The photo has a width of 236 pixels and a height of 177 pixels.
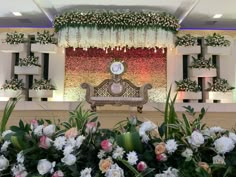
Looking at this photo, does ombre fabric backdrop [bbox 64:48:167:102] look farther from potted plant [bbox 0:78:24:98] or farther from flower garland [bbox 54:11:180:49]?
potted plant [bbox 0:78:24:98]

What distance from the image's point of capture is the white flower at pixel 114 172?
109cm

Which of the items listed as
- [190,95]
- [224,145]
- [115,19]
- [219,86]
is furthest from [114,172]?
[219,86]

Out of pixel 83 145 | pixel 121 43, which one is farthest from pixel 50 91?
pixel 83 145

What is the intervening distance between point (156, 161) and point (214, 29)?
883 centimetres

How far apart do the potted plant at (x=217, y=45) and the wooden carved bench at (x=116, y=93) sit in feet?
7.42

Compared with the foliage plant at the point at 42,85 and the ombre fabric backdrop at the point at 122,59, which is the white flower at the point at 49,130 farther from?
the ombre fabric backdrop at the point at 122,59

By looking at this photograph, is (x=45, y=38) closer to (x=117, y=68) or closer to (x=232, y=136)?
(x=117, y=68)

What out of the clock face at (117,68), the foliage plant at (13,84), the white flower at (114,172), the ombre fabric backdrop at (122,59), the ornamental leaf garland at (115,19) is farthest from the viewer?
the ombre fabric backdrop at (122,59)

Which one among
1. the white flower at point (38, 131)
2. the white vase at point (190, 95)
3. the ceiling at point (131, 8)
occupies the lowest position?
the white flower at point (38, 131)

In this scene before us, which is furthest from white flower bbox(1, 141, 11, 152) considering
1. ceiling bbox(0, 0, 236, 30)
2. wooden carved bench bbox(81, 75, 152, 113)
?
ceiling bbox(0, 0, 236, 30)

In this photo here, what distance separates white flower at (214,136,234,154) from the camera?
1.13 meters

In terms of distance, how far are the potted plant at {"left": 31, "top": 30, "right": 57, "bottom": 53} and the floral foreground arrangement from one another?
732 cm

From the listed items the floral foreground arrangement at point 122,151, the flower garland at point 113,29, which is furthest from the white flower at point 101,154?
the flower garland at point 113,29

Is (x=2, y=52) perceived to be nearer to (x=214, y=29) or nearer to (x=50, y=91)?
(x=50, y=91)
